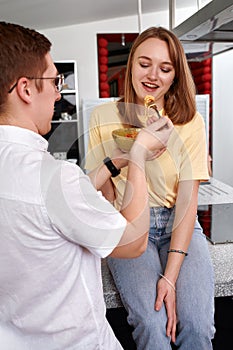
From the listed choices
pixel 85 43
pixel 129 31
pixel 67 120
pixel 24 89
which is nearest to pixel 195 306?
pixel 24 89

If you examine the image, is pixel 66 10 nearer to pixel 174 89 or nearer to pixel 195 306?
pixel 174 89

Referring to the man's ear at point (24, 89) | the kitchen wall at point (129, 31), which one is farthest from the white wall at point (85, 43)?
the man's ear at point (24, 89)

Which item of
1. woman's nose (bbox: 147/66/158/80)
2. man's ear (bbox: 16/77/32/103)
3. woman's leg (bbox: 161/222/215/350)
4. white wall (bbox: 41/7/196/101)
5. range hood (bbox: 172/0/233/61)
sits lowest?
woman's leg (bbox: 161/222/215/350)

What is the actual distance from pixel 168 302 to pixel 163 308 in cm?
2

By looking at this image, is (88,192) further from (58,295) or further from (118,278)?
(118,278)

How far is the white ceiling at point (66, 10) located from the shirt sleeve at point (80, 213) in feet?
7.33

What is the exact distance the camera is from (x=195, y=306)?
916 mm

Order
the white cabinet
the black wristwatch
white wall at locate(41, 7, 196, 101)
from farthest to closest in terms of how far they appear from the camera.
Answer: white wall at locate(41, 7, 196, 101) < the white cabinet < the black wristwatch

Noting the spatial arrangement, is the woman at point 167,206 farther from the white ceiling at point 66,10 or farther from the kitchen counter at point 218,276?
the white ceiling at point 66,10

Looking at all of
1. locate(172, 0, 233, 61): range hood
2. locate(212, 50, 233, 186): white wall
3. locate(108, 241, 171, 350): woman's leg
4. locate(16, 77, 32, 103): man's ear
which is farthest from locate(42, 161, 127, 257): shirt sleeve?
Answer: locate(212, 50, 233, 186): white wall

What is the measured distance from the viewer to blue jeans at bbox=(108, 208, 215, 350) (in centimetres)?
90

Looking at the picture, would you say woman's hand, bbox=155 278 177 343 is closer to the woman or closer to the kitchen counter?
the woman

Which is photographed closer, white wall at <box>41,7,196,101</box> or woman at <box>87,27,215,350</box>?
woman at <box>87,27,215,350</box>

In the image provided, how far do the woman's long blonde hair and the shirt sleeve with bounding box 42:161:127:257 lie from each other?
0.58 metres
